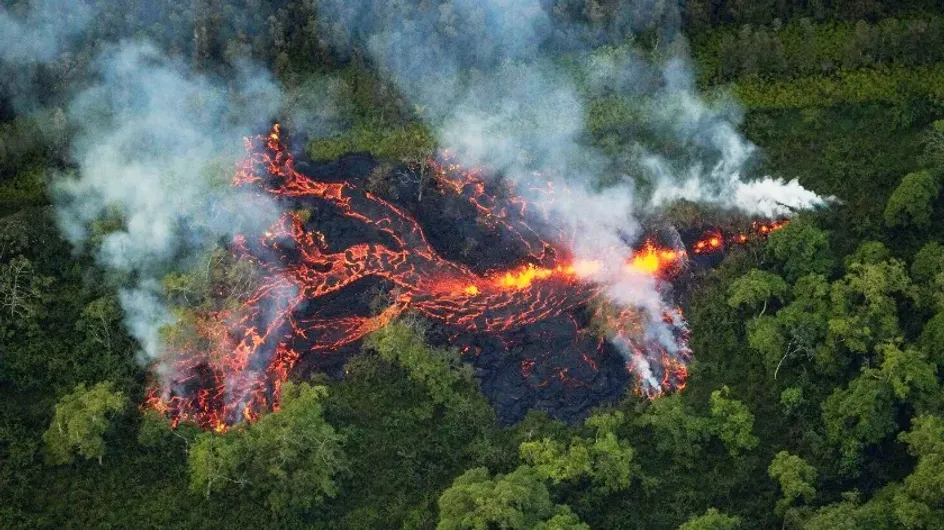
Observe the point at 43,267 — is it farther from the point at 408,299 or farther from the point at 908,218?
the point at 908,218

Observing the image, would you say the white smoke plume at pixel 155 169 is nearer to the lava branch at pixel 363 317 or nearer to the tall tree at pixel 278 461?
the lava branch at pixel 363 317

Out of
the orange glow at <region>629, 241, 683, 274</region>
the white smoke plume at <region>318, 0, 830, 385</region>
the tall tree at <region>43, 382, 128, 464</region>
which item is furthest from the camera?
the white smoke plume at <region>318, 0, 830, 385</region>

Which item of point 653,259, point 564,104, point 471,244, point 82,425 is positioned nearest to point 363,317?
point 471,244

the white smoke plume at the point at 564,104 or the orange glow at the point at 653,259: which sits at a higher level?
the white smoke plume at the point at 564,104

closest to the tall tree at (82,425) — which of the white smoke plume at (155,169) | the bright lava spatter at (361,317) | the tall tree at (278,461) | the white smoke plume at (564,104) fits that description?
the bright lava spatter at (361,317)

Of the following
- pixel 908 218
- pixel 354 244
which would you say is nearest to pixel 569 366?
pixel 354 244

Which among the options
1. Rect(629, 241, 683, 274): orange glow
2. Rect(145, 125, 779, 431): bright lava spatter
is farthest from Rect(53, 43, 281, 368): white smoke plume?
Rect(629, 241, 683, 274): orange glow

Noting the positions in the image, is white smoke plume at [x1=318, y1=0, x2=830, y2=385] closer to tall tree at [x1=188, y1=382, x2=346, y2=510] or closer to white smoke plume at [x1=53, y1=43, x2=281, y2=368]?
white smoke plume at [x1=53, y1=43, x2=281, y2=368]
